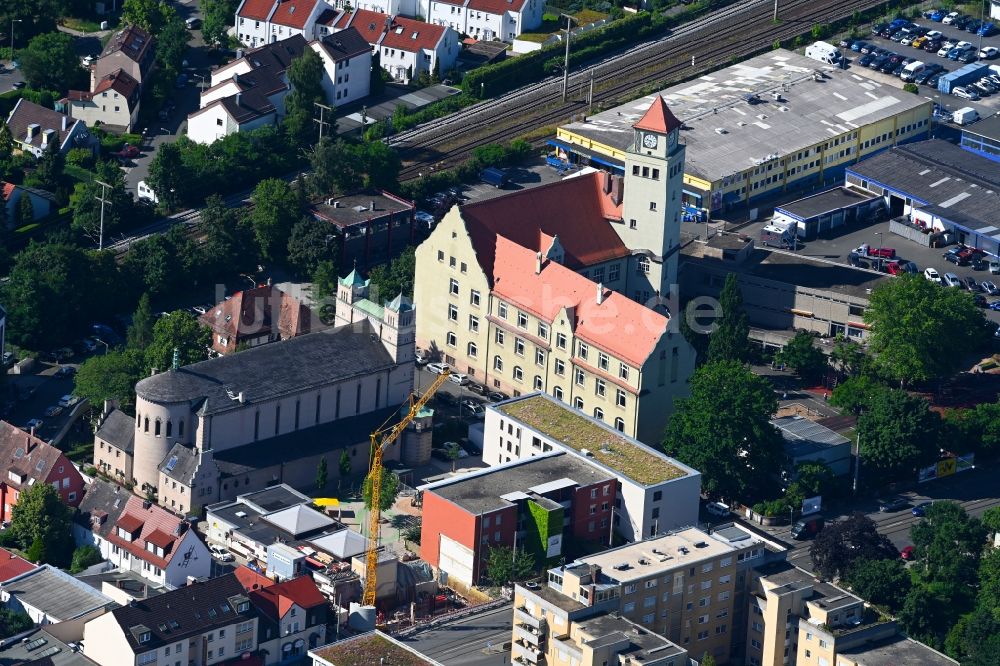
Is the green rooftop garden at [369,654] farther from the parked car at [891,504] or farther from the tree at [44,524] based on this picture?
the parked car at [891,504]

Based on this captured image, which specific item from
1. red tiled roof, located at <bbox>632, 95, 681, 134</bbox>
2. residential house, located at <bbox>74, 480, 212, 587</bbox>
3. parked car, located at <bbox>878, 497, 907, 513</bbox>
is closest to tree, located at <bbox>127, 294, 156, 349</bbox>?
residential house, located at <bbox>74, 480, 212, 587</bbox>

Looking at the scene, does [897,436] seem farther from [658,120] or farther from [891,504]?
[658,120]

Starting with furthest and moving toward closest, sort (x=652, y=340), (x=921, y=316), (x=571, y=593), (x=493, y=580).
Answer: (x=921, y=316) < (x=652, y=340) < (x=493, y=580) < (x=571, y=593)

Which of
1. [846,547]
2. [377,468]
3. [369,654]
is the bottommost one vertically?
[846,547]

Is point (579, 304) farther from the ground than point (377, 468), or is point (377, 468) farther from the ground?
point (579, 304)

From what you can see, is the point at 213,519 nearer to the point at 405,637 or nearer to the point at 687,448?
the point at 405,637

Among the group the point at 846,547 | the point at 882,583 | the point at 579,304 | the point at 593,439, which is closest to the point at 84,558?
the point at 593,439

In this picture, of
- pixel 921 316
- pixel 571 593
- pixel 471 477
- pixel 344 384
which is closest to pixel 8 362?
pixel 344 384
